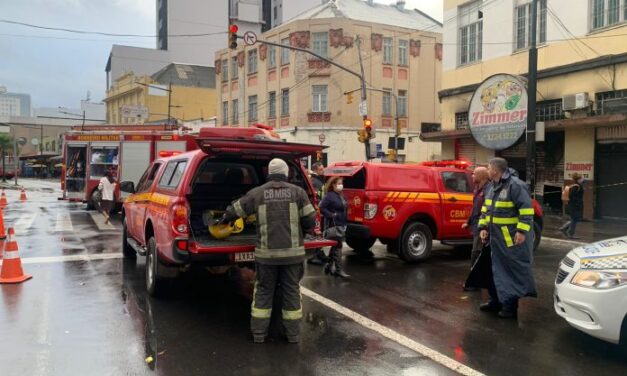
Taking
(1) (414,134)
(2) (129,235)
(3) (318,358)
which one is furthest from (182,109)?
(3) (318,358)

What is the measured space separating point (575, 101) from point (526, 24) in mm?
4105

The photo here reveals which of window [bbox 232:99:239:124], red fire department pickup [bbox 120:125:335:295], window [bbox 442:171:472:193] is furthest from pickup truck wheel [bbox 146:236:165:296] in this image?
window [bbox 232:99:239:124]

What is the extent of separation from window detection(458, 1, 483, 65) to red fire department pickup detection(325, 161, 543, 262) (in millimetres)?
13355

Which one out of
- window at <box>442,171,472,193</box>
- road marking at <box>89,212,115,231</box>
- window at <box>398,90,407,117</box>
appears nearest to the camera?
window at <box>442,171,472,193</box>

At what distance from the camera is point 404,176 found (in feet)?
31.2

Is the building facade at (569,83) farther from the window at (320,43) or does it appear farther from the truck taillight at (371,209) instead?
the window at (320,43)

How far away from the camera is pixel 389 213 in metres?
9.16

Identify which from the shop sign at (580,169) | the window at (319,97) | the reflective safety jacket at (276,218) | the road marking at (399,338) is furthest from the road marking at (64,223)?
the window at (319,97)

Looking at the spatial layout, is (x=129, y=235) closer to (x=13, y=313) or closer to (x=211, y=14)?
(x=13, y=313)

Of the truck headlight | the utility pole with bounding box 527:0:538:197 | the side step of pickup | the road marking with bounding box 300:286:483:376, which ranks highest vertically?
the utility pole with bounding box 527:0:538:197

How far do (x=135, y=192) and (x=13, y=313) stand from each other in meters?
3.08

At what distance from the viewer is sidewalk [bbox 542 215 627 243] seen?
44.1 feet

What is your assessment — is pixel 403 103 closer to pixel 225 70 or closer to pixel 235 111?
pixel 235 111

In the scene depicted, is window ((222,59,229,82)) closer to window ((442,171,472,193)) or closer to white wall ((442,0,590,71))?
white wall ((442,0,590,71))
